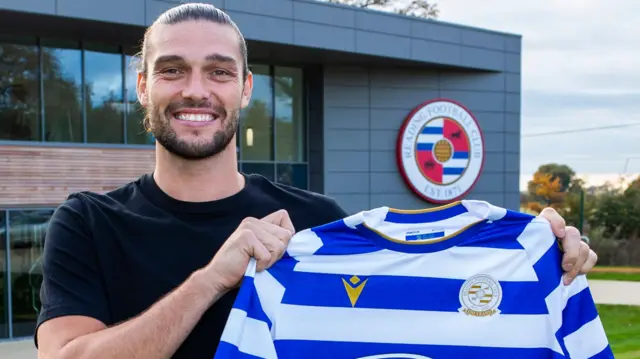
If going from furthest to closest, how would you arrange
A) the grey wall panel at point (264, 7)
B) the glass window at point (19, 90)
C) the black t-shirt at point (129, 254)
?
the grey wall panel at point (264, 7) → the glass window at point (19, 90) → the black t-shirt at point (129, 254)

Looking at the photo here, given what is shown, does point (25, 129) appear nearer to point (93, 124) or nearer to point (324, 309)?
point (93, 124)

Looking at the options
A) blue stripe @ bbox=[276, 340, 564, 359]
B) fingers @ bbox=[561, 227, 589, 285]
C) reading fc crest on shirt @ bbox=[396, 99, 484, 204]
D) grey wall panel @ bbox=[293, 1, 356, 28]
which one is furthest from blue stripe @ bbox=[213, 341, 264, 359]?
reading fc crest on shirt @ bbox=[396, 99, 484, 204]

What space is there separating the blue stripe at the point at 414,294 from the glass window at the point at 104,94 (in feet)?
38.4

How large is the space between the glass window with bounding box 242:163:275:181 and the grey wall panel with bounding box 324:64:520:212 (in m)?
1.42

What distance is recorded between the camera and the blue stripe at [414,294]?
8.36ft

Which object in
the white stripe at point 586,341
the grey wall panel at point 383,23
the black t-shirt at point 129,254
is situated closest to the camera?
the black t-shirt at point 129,254

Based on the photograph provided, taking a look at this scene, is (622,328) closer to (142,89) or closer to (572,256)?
(572,256)

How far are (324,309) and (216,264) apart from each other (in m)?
0.53

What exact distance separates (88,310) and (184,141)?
720 millimetres

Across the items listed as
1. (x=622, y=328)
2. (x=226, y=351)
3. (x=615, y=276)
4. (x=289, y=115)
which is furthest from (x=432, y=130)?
(x=226, y=351)

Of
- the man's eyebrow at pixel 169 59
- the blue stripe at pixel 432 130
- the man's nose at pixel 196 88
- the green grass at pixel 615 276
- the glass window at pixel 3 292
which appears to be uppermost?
the blue stripe at pixel 432 130

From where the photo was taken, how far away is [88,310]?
2.32 meters

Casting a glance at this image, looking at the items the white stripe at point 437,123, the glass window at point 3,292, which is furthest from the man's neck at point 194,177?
the white stripe at point 437,123

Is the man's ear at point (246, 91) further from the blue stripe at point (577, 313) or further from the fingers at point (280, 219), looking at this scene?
the blue stripe at point (577, 313)
